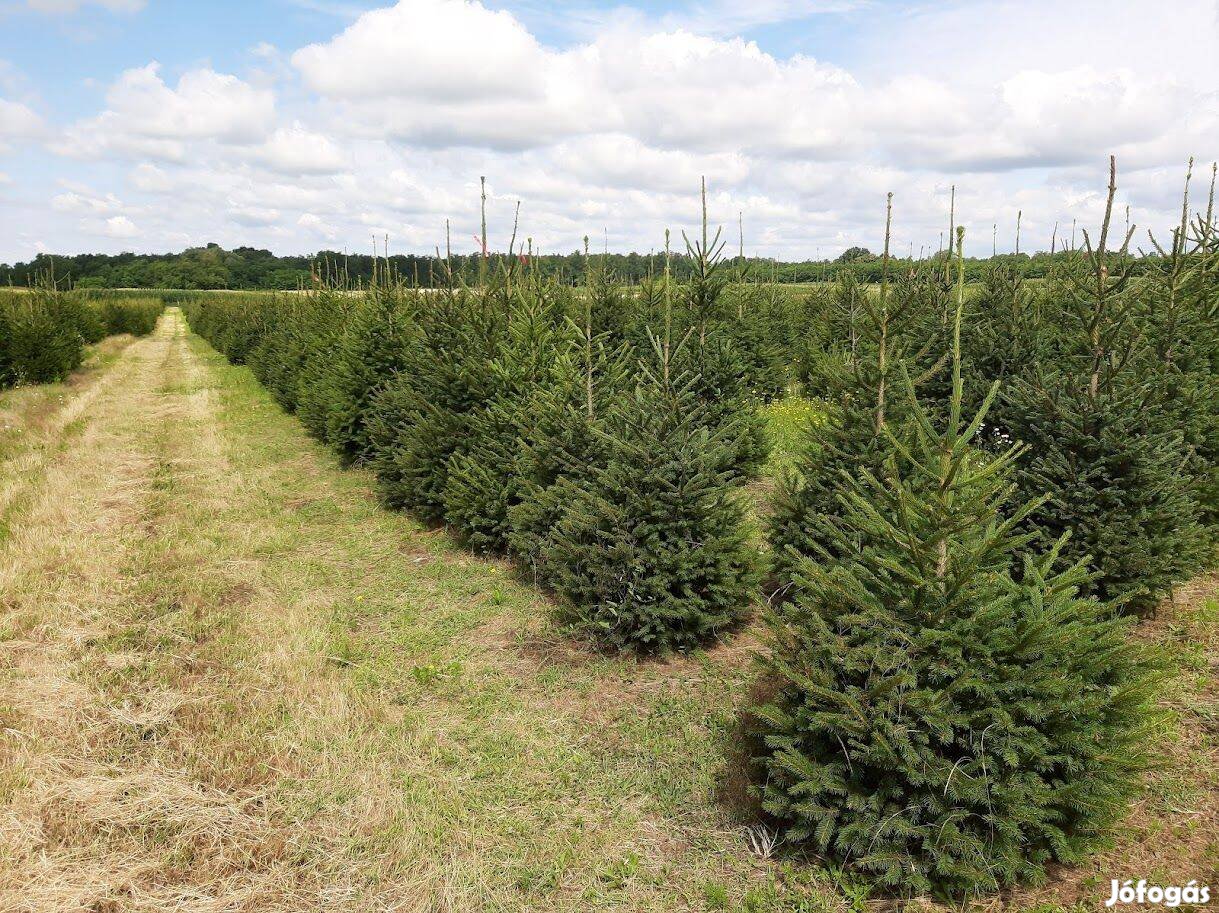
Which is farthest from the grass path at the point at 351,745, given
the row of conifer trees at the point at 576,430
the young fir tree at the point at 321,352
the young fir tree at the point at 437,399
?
the young fir tree at the point at 321,352

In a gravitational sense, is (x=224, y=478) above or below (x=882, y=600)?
below

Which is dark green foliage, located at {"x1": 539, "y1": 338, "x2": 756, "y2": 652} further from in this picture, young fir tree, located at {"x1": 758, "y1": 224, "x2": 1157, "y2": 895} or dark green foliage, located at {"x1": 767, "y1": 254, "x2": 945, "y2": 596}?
young fir tree, located at {"x1": 758, "y1": 224, "x2": 1157, "y2": 895}

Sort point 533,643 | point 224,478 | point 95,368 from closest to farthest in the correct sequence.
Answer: point 533,643
point 224,478
point 95,368

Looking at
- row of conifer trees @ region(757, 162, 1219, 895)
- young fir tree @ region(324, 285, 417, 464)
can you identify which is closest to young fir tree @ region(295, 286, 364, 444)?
young fir tree @ region(324, 285, 417, 464)

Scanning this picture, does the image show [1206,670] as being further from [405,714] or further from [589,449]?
[405,714]

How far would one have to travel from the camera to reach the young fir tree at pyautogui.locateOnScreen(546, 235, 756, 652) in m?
5.77

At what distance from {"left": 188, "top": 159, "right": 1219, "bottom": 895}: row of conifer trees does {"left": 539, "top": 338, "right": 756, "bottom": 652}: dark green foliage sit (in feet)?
0.09

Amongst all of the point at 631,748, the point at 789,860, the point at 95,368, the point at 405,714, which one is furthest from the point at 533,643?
the point at 95,368

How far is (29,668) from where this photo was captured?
5.78 metres

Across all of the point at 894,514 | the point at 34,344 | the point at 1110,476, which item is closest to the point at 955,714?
the point at 894,514

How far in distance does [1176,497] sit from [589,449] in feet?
15.9

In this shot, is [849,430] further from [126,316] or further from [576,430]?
[126,316]

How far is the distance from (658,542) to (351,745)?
2.60m

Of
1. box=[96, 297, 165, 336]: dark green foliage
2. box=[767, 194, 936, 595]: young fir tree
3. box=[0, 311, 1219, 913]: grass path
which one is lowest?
box=[0, 311, 1219, 913]: grass path
